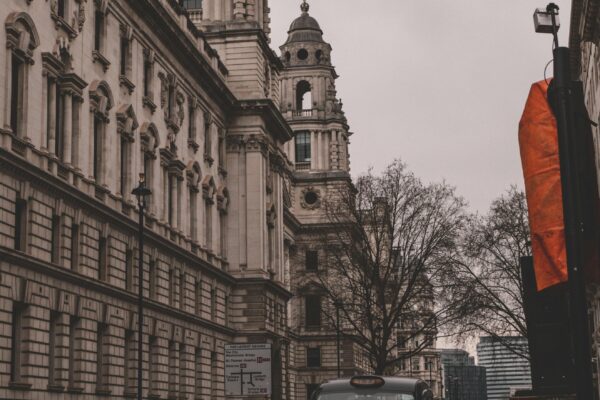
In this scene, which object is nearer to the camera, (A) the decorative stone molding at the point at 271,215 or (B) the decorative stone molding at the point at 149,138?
(B) the decorative stone molding at the point at 149,138

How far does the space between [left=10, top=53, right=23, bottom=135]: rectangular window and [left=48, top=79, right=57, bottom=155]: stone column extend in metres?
2.19

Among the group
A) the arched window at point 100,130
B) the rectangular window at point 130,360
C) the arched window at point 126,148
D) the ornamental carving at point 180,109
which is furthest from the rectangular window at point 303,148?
the arched window at point 100,130

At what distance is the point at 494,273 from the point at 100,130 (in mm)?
30519

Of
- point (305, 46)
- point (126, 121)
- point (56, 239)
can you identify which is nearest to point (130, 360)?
point (126, 121)

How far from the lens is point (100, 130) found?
129ft

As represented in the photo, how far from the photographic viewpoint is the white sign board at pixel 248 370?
27.7 metres

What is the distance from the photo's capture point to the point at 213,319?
55.8 m

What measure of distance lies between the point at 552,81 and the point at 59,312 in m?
27.1

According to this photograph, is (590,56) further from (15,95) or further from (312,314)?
(312,314)

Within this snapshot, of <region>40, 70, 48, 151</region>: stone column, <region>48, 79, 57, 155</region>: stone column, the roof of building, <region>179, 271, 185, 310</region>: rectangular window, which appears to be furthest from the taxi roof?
the roof of building

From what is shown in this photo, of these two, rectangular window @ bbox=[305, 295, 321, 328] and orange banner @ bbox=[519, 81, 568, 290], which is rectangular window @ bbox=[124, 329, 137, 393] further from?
rectangular window @ bbox=[305, 295, 321, 328]

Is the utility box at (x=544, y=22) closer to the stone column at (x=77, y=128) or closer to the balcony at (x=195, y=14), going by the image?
the stone column at (x=77, y=128)

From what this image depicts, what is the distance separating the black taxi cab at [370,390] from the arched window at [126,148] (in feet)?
84.7

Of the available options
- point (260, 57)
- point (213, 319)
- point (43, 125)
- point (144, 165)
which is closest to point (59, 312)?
point (43, 125)
